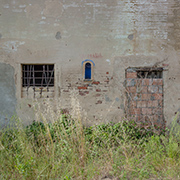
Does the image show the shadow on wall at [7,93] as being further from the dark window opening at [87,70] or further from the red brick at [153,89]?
the red brick at [153,89]

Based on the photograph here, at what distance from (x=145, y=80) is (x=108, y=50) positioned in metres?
1.31

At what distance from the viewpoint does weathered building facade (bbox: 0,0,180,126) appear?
5242 millimetres

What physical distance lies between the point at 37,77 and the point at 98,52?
6.02 ft

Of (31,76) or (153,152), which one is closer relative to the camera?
(153,152)

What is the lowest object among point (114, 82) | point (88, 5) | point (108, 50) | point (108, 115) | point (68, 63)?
point (108, 115)

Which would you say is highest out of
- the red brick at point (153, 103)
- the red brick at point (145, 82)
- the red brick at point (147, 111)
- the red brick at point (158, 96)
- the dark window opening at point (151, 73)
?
the dark window opening at point (151, 73)

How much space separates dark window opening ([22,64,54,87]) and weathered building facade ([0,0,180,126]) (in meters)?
0.16

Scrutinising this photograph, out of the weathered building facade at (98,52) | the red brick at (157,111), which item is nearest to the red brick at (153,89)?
the weathered building facade at (98,52)

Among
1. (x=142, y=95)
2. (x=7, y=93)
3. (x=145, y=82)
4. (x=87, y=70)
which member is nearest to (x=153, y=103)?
(x=142, y=95)

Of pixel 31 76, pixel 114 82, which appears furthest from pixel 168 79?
pixel 31 76

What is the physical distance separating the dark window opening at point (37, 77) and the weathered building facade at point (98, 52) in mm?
163

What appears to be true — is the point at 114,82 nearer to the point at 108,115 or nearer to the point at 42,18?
the point at 108,115

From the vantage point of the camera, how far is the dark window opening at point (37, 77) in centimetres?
538

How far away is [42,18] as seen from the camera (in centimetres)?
525
